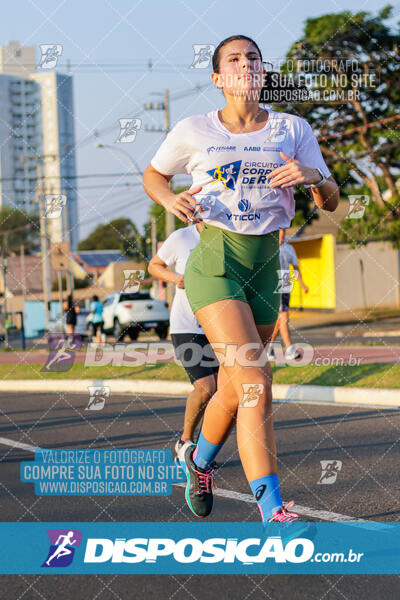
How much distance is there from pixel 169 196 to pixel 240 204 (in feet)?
1.07

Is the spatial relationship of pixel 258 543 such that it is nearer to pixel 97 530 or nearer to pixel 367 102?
pixel 97 530

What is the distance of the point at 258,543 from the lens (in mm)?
3744

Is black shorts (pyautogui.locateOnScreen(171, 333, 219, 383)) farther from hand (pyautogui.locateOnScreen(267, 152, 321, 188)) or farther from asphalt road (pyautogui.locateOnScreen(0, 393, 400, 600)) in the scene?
hand (pyautogui.locateOnScreen(267, 152, 321, 188))

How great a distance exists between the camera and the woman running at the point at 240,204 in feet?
12.0

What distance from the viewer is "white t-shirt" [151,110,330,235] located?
12.2 ft

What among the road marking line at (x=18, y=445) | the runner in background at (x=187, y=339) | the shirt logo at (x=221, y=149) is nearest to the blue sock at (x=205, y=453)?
the shirt logo at (x=221, y=149)

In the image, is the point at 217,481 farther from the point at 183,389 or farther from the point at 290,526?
the point at 183,389

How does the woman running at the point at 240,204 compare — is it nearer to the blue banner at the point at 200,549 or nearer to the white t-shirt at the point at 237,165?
the white t-shirt at the point at 237,165

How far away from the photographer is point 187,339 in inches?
239

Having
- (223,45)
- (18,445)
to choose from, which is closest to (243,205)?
(223,45)

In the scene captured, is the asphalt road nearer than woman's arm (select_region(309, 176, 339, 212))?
Yes

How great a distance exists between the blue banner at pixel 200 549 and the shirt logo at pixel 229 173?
1467 millimetres

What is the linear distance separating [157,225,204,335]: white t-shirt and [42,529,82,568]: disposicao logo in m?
2.22

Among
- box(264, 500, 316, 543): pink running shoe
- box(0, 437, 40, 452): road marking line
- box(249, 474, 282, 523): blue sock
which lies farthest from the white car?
box(264, 500, 316, 543): pink running shoe
